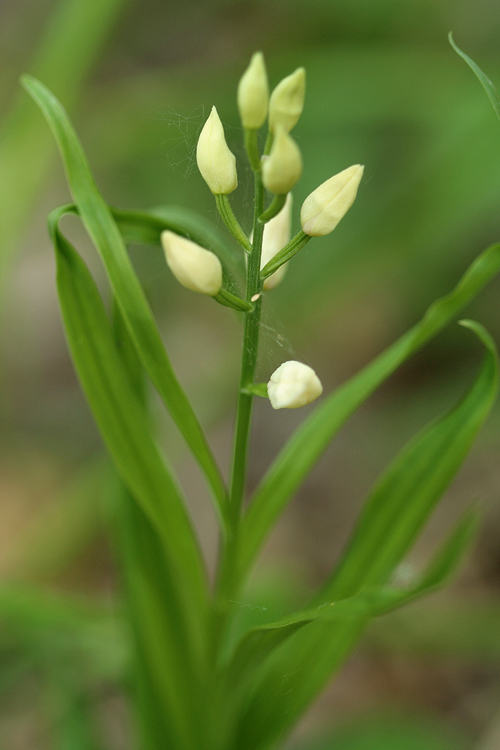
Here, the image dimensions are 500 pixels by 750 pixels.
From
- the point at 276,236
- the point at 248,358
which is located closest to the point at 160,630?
the point at 248,358

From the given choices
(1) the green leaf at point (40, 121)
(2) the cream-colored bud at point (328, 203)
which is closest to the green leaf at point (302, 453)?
(2) the cream-colored bud at point (328, 203)

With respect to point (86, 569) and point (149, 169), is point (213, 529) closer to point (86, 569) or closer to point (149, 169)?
point (86, 569)

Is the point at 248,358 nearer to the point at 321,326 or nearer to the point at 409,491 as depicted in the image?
the point at 409,491

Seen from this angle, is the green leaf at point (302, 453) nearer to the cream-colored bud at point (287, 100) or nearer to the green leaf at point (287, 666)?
the green leaf at point (287, 666)

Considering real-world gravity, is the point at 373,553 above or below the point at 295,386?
below

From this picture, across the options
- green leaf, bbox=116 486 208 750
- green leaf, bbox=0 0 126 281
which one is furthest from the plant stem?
green leaf, bbox=0 0 126 281

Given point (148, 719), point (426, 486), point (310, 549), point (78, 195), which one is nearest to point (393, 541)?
point (426, 486)
